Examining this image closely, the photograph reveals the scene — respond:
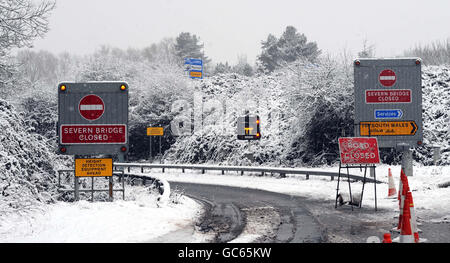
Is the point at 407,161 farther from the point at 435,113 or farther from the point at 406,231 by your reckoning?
the point at 406,231

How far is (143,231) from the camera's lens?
1005 centimetres

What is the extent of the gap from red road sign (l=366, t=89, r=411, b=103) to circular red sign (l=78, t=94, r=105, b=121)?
11076 mm

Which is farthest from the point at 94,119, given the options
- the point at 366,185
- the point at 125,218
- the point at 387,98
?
the point at 387,98

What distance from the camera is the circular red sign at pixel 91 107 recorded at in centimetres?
1331

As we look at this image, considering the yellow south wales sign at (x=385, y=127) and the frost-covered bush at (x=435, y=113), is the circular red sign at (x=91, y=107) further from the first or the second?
the frost-covered bush at (x=435, y=113)

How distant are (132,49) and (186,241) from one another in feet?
441

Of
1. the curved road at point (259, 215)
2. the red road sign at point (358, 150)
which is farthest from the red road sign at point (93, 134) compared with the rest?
the red road sign at point (358, 150)

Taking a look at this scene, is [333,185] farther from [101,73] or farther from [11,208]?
[101,73]

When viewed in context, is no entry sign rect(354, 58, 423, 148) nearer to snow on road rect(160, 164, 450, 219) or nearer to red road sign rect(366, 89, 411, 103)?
red road sign rect(366, 89, 411, 103)

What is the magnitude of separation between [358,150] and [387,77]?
6455mm

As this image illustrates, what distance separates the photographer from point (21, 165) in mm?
13633

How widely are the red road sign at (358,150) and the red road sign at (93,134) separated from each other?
6.15 metres

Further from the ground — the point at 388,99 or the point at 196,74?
the point at 196,74
